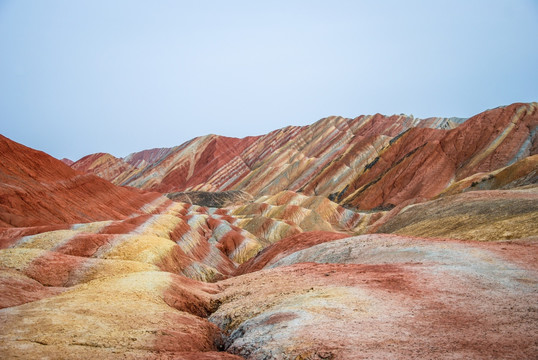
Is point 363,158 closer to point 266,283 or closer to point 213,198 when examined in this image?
point 213,198

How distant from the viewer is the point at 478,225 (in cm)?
3036

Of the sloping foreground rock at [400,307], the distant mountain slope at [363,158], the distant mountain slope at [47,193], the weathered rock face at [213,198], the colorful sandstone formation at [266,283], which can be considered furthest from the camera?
the weathered rock face at [213,198]

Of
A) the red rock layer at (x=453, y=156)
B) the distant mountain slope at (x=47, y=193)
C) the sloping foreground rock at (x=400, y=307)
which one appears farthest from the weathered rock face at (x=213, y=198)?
the sloping foreground rock at (x=400, y=307)

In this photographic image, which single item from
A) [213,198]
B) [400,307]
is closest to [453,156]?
[213,198]

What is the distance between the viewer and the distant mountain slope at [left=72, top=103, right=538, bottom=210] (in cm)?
9538

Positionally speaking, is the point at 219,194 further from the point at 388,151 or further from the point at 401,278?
the point at 401,278

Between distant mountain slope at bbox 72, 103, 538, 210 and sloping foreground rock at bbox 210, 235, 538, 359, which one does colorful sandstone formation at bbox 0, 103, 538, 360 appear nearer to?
sloping foreground rock at bbox 210, 235, 538, 359

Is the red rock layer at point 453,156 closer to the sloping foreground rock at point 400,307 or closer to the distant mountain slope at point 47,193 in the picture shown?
the distant mountain slope at point 47,193

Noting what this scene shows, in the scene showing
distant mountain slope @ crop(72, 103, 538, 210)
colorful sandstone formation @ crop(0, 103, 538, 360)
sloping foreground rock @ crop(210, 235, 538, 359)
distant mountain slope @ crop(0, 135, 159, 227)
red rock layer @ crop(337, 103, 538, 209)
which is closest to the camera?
sloping foreground rock @ crop(210, 235, 538, 359)

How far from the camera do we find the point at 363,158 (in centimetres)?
13138

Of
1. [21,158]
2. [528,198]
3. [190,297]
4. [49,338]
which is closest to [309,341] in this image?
[49,338]

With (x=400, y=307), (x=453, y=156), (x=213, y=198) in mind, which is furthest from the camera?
(x=213, y=198)

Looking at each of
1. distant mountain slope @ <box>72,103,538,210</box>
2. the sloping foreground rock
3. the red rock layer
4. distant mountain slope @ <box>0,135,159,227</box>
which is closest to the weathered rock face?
distant mountain slope @ <box>72,103,538,210</box>

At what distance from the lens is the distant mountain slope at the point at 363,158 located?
95.4 m
